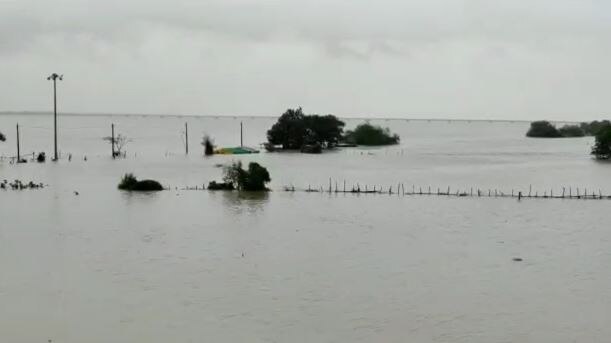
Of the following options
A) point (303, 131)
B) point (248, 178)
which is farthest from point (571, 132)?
point (248, 178)

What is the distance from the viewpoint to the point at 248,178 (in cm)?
3819

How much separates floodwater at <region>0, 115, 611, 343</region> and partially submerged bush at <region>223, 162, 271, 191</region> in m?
1.49

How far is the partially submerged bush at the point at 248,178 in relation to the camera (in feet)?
125

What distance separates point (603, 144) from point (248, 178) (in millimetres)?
42631

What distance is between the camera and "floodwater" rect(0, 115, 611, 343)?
591 inches

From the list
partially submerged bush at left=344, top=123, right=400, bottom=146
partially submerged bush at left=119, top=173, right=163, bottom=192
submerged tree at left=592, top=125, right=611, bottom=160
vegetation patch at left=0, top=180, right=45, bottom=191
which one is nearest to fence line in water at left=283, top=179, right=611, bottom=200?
partially submerged bush at left=119, top=173, right=163, bottom=192

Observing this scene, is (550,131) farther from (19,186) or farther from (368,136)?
(19,186)

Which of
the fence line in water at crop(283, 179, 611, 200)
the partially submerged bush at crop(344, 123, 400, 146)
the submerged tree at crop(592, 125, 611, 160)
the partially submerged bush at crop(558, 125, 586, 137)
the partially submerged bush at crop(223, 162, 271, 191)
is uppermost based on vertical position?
the partially submerged bush at crop(558, 125, 586, 137)

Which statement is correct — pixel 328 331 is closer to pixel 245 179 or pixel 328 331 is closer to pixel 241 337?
→ pixel 241 337

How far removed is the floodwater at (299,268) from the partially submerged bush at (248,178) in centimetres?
149

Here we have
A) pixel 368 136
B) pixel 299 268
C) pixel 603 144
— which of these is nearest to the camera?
pixel 299 268

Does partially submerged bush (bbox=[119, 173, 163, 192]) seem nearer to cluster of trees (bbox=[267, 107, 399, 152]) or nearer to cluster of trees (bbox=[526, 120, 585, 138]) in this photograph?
cluster of trees (bbox=[267, 107, 399, 152])

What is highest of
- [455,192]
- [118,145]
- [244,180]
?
[118,145]

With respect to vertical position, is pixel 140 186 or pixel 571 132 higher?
pixel 571 132
